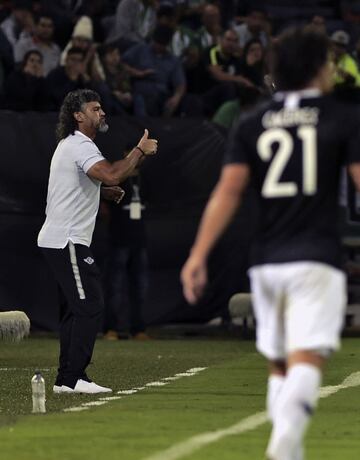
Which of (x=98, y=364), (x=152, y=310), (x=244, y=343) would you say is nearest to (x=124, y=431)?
(x=98, y=364)

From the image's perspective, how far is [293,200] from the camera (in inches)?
252

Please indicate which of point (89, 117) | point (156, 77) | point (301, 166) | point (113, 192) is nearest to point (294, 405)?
point (301, 166)

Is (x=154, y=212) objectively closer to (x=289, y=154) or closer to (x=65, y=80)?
(x=65, y=80)

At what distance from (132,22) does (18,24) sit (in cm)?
153

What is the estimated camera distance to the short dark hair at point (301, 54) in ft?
21.1

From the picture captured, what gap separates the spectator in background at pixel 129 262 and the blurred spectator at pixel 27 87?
184 centimetres

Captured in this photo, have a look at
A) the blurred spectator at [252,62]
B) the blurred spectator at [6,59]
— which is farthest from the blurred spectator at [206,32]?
the blurred spectator at [6,59]

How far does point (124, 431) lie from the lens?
30.2ft

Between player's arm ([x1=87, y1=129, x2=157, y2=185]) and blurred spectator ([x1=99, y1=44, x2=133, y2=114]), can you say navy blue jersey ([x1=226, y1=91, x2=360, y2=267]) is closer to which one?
player's arm ([x1=87, y1=129, x2=157, y2=185])

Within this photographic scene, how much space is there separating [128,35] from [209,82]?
1246mm

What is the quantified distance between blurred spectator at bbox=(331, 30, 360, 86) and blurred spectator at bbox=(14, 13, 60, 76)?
360cm

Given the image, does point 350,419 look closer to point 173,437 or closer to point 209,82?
point 173,437

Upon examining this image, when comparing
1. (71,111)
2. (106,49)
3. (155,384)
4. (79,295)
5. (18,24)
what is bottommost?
(155,384)

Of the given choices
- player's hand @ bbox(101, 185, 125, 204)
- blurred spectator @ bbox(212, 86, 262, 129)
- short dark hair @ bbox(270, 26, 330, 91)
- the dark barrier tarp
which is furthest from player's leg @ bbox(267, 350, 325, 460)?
blurred spectator @ bbox(212, 86, 262, 129)
